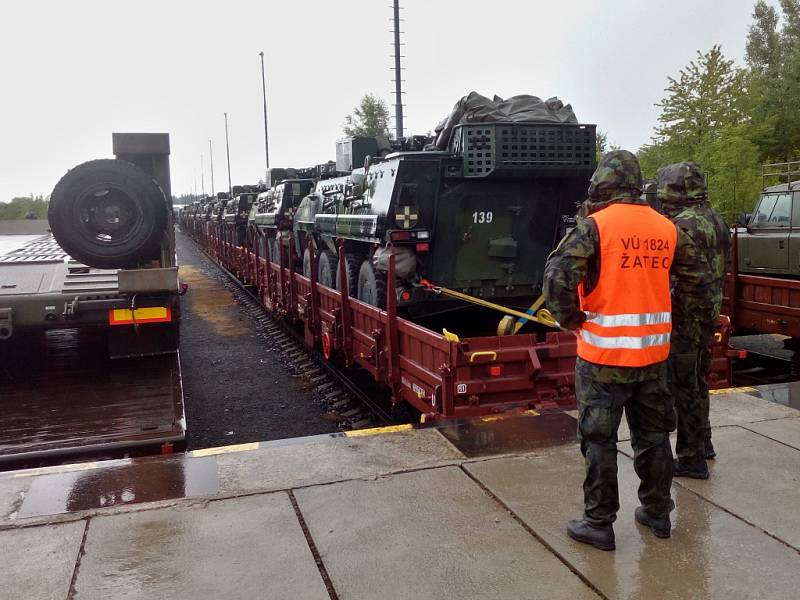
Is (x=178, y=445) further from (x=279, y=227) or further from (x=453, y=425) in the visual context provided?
(x=279, y=227)

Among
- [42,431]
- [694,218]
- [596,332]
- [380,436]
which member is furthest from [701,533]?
[42,431]

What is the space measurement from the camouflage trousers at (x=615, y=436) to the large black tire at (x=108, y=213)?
423 cm

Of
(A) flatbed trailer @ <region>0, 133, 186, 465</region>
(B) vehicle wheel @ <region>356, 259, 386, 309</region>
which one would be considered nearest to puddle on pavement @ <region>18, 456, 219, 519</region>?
(A) flatbed trailer @ <region>0, 133, 186, 465</region>

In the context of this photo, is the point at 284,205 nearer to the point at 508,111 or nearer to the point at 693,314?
the point at 508,111

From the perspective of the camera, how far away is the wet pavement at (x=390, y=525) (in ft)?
9.96

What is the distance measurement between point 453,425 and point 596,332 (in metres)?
2.07

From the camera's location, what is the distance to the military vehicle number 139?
7223 millimetres

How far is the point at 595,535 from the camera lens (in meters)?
3.27

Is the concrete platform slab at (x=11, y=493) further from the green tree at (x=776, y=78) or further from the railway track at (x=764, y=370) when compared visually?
the green tree at (x=776, y=78)

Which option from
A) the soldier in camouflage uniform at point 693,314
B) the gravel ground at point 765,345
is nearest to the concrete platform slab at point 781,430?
the soldier in camouflage uniform at point 693,314

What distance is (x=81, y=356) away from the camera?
7.37 m

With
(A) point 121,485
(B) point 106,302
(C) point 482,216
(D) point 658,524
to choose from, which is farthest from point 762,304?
(A) point 121,485

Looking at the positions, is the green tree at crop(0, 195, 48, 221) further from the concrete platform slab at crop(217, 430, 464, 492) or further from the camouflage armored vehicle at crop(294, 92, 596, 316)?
the concrete platform slab at crop(217, 430, 464, 492)

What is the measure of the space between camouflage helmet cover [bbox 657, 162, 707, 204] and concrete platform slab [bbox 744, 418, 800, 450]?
172 cm
